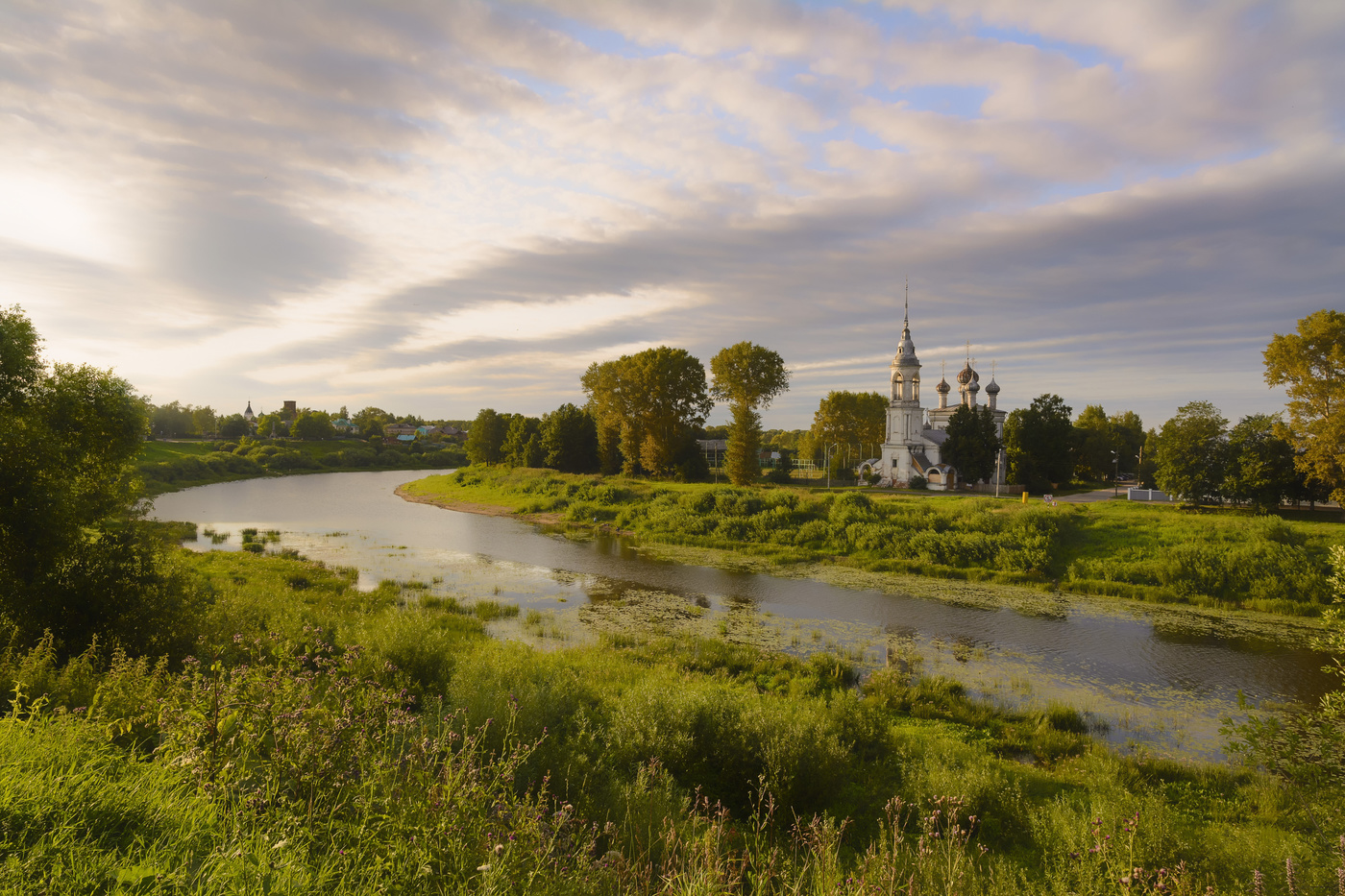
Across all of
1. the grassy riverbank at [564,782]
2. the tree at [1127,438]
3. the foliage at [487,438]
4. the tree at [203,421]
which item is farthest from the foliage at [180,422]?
the tree at [1127,438]

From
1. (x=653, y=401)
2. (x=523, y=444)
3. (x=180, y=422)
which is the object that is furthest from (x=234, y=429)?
(x=653, y=401)

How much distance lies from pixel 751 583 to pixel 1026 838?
17191 mm

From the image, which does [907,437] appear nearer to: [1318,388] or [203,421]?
[1318,388]

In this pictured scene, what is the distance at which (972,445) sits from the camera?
159 ft

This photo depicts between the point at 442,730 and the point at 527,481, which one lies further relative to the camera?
the point at 527,481

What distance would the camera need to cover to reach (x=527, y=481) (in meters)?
54.7

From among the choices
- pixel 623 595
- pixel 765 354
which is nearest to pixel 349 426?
pixel 765 354

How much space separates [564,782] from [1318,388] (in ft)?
123

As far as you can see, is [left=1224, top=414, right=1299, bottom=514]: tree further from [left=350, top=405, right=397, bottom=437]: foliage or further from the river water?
[left=350, top=405, right=397, bottom=437]: foliage

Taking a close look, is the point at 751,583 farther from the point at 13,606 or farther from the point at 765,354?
the point at 765,354

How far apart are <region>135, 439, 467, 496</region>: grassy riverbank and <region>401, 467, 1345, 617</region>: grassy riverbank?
49321mm

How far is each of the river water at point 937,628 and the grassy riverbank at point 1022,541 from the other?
3075 millimetres

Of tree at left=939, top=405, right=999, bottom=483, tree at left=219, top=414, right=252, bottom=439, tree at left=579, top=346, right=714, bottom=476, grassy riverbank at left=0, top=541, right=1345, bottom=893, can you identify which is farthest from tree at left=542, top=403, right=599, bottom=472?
tree at left=219, top=414, right=252, bottom=439

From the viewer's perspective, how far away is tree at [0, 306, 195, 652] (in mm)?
9945
